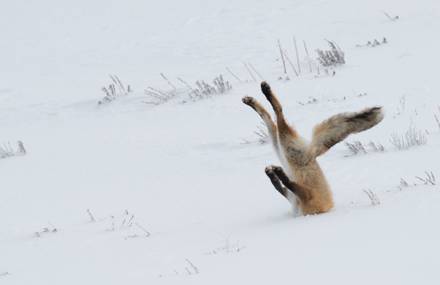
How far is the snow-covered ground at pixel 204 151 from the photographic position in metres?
5.05

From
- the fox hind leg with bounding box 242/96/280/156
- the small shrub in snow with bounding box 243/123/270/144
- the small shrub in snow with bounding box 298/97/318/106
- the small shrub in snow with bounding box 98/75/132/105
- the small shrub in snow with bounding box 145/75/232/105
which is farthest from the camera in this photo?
the small shrub in snow with bounding box 98/75/132/105

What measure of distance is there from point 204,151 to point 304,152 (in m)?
3.22

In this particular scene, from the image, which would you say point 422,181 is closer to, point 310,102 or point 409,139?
point 409,139

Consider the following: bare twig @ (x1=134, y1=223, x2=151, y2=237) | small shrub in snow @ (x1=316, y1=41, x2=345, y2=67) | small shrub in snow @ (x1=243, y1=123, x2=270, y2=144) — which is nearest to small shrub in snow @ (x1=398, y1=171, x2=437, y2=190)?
bare twig @ (x1=134, y1=223, x2=151, y2=237)

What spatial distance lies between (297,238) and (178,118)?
17.5 feet

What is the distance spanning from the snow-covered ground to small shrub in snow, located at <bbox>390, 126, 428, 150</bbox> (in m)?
0.08

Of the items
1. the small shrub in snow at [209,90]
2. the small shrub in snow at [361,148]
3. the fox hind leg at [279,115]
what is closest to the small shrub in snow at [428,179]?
the fox hind leg at [279,115]

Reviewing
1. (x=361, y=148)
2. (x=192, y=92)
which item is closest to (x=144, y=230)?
(x=361, y=148)

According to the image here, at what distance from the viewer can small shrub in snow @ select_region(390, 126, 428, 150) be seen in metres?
7.29

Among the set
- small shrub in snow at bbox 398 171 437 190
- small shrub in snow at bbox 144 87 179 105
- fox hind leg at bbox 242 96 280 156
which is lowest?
small shrub in snow at bbox 144 87 179 105

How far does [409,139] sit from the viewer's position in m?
7.44

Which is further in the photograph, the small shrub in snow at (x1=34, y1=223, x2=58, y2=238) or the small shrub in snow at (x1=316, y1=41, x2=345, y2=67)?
the small shrub in snow at (x1=316, y1=41, x2=345, y2=67)

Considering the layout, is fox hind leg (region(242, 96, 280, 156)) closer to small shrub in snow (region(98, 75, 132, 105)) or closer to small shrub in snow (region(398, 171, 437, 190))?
small shrub in snow (region(398, 171, 437, 190))

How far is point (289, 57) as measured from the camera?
Answer: 38.5 ft
